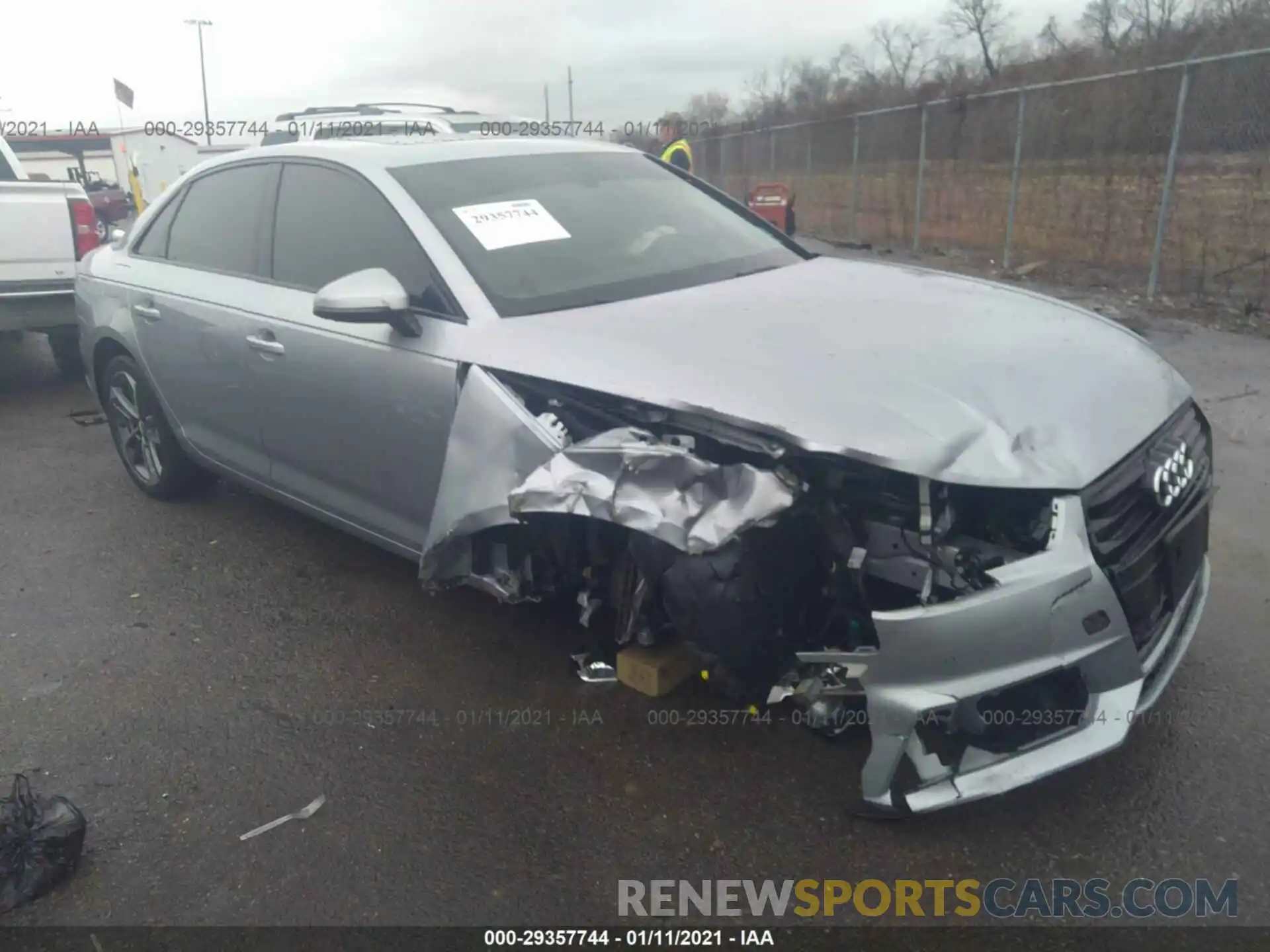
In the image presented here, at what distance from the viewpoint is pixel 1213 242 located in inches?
360

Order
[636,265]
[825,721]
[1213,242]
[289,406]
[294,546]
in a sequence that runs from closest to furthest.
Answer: [825,721] < [636,265] < [289,406] < [294,546] < [1213,242]

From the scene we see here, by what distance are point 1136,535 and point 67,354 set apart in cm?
820

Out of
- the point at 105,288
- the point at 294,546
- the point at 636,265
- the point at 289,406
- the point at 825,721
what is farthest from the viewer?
the point at 105,288

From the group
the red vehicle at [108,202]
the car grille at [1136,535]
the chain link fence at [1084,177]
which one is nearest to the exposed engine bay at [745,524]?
the car grille at [1136,535]

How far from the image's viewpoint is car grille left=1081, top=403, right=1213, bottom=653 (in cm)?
230

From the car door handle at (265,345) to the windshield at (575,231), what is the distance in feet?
2.55

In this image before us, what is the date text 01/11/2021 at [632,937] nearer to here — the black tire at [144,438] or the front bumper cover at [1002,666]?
the front bumper cover at [1002,666]

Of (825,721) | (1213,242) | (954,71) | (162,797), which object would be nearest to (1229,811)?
(825,721)

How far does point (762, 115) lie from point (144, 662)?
108ft

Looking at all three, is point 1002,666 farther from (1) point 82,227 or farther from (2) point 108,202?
(2) point 108,202

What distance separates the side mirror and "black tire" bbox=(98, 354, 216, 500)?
2.02 meters

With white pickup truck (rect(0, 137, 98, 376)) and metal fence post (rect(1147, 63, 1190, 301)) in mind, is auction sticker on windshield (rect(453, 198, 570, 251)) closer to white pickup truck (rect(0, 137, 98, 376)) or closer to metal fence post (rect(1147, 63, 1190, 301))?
white pickup truck (rect(0, 137, 98, 376))

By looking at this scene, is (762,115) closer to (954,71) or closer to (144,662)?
(954,71)

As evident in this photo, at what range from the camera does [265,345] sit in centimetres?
376
